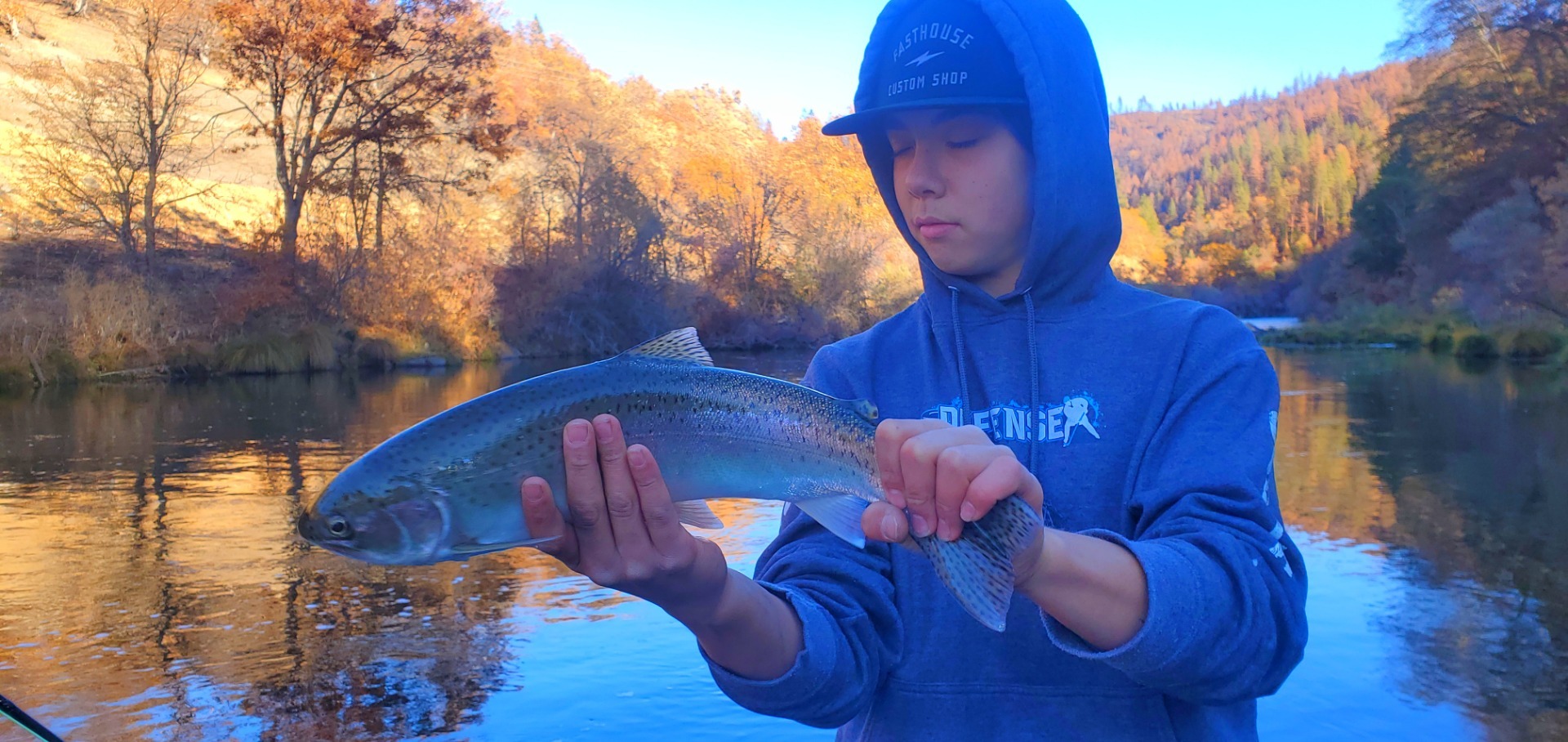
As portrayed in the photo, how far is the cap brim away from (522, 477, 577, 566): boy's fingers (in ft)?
4.07

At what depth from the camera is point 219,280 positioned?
1185 inches

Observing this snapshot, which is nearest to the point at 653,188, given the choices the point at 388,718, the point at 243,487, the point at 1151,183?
the point at 243,487

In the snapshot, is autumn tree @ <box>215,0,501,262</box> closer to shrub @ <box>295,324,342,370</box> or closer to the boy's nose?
shrub @ <box>295,324,342,370</box>

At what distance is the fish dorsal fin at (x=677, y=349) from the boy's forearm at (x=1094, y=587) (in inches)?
34.5

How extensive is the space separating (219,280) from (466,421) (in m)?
31.9

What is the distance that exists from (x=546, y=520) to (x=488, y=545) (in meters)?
0.16

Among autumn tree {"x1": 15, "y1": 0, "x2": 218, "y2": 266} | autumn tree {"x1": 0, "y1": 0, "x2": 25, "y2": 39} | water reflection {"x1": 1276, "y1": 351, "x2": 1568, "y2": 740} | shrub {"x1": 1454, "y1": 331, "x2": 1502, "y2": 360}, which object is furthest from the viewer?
autumn tree {"x1": 0, "y1": 0, "x2": 25, "y2": 39}

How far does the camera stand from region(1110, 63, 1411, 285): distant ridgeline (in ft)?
399

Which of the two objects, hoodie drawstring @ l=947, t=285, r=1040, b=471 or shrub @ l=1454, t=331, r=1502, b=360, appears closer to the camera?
hoodie drawstring @ l=947, t=285, r=1040, b=471

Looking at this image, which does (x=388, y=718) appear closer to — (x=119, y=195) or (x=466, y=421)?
(x=466, y=421)

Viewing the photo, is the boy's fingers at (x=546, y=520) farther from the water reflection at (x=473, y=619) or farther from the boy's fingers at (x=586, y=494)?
the water reflection at (x=473, y=619)

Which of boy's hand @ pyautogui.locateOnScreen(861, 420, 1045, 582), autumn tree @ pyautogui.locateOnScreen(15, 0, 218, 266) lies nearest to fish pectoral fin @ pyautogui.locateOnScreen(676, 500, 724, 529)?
boy's hand @ pyautogui.locateOnScreen(861, 420, 1045, 582)

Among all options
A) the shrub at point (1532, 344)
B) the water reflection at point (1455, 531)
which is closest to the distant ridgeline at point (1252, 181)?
the shrub at point (1532, 344)

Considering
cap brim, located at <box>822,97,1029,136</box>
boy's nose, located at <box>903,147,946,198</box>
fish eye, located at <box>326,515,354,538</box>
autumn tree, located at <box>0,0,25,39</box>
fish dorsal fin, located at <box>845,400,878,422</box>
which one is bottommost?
fish eye, located at <box>326,515,354,538</box>
